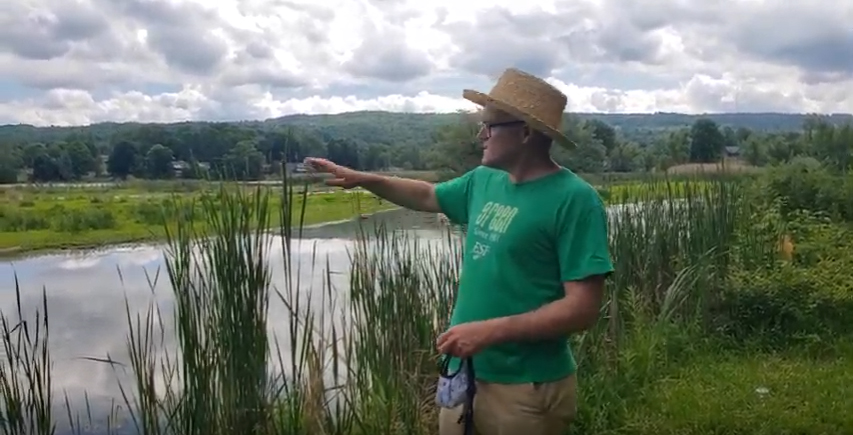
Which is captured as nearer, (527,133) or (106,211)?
(527,133)

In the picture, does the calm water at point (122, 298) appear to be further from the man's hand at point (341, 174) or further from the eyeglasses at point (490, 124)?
the eyeglasses at point (490, 124)

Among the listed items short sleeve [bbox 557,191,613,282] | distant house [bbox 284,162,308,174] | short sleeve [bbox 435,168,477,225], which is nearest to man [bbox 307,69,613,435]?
short sleeve [bbox 557,191,613,282]

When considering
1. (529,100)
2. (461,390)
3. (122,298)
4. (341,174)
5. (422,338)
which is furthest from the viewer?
(122,298)

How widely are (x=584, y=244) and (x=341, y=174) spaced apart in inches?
30.3

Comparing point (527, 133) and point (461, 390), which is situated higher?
point (527, 133)

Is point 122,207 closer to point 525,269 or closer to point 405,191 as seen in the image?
point 405,191

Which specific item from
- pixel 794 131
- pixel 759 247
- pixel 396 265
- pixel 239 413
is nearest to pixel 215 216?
pixel 239 413

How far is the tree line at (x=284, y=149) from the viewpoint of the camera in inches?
121

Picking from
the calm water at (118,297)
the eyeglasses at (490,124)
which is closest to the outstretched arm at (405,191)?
the eyeglasses at (490,124)

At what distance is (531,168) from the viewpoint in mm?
1882

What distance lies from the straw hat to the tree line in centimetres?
59

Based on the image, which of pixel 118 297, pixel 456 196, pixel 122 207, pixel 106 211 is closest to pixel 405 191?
pixel 456 196

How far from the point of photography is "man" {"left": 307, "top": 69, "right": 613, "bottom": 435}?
5.78 ft

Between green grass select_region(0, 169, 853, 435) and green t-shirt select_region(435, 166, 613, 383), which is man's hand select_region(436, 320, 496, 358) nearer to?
green t-shirt select_region(435, 166, 613, 383)
